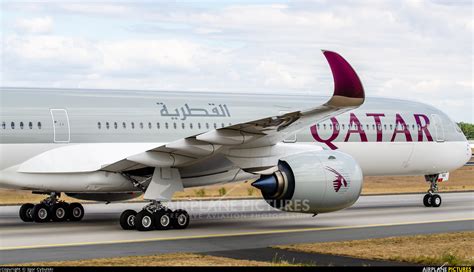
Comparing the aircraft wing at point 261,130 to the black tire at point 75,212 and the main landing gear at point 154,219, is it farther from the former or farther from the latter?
the black tire at point 75,212

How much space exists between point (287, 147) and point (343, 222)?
11.9 ft

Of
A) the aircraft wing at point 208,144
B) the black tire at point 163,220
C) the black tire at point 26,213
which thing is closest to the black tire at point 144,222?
the black tire at point 163,220

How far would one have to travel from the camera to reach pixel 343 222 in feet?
76.7

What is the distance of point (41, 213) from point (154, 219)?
463 centimetres

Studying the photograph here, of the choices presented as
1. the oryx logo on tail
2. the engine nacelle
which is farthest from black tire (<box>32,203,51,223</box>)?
the oryx logo on tail

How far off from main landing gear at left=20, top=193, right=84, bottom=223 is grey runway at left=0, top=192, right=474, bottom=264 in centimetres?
43

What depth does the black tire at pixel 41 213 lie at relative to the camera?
23406mm

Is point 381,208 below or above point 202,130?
Result: below

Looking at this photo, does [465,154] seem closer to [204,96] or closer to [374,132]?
[374,132]

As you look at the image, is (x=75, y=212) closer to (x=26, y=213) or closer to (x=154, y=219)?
(x=26, y=213)

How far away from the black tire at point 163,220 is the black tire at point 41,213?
4.54m

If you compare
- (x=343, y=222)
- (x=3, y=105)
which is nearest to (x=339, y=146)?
(x=343, y=222)

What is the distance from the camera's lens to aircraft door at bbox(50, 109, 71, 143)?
21.2 metres

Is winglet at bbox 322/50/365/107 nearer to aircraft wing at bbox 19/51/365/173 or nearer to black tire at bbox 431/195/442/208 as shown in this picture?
aircraft wing at bbox 19/51/365/173
